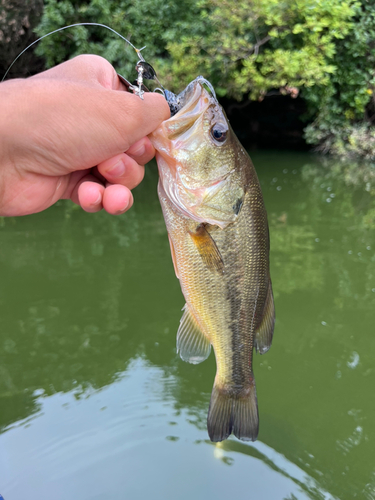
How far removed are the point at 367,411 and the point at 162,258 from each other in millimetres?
2677

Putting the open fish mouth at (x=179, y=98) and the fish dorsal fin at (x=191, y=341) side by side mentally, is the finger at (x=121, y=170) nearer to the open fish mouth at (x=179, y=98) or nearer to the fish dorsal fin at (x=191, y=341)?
the open fish mouth at (x=179, y=98)

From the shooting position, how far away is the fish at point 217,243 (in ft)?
5.27

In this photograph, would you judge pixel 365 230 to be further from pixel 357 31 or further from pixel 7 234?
pixel 357 31

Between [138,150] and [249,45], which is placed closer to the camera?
[138,150]

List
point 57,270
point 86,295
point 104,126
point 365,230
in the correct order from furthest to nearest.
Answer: point 365,230
point 57,270
point 86,295
point 104,126

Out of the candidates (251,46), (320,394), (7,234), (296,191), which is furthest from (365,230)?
(251,46)

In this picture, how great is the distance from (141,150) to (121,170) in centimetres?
13

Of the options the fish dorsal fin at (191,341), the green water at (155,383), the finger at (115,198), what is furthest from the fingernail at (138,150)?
the green water at (155,383)

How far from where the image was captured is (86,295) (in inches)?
156

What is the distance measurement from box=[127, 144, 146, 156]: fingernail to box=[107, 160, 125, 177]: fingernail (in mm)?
62

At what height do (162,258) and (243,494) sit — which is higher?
(243,494)

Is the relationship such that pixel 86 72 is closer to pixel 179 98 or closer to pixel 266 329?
pixel 179 98

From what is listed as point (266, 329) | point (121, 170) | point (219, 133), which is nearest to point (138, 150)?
point (121, 170)

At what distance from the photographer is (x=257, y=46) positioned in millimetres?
10664
